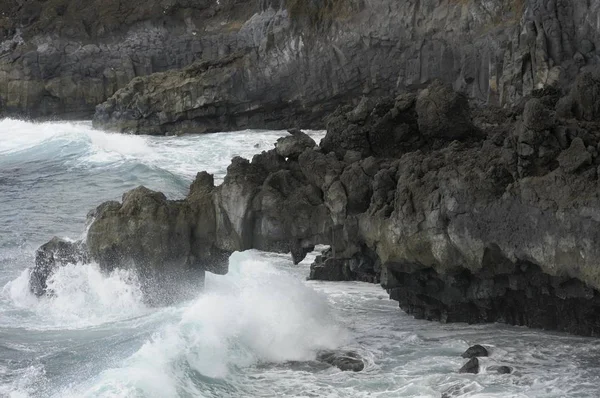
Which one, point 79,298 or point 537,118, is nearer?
point 537,118

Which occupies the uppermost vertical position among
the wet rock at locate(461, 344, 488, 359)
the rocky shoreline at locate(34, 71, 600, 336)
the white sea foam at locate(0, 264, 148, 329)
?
the rocky shoreline at locate(34, 71, 600, 336)

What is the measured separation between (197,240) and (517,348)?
6592 millimetres

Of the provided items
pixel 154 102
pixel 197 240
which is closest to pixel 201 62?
pixel 154 102

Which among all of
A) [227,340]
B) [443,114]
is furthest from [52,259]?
[443,114]

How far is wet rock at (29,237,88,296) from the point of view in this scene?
2041 centimetres

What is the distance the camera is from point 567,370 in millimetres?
14508

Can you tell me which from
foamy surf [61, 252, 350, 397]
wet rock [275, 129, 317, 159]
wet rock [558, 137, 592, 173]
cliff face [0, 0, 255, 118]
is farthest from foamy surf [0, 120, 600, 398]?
cliff face [0, 0, 255, 118]

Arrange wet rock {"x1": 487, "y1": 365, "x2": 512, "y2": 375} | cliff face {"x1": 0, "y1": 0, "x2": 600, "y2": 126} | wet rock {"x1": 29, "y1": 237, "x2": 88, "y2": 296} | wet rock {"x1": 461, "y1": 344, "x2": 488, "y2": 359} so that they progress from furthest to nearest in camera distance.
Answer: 1. cliff face {"x1": 0, "y1": 0, "x2": 600, "y2": 126}
2. wet rock {"x1": 29, "y1": 237, "x2": 88, "y2": 296}
3. wet rock {"x1": 461, "y1": 344, "x2": 488, "y2": 359}
4. wet rock {"x1": 487, "y1": 365, "x2": 512, "y2": 375}

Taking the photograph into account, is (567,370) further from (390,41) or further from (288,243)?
(390,41)

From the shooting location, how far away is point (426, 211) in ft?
52.7

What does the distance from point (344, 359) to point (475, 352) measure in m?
2.02

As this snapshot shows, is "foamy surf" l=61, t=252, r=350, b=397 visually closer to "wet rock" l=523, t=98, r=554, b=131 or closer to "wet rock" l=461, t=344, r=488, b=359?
"wet rock" l=461, t=344, r=488, b=359

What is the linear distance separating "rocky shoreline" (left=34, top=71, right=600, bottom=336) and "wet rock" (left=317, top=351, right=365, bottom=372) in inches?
68.9

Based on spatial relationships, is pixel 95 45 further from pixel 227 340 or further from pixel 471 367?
pixel 471 367
